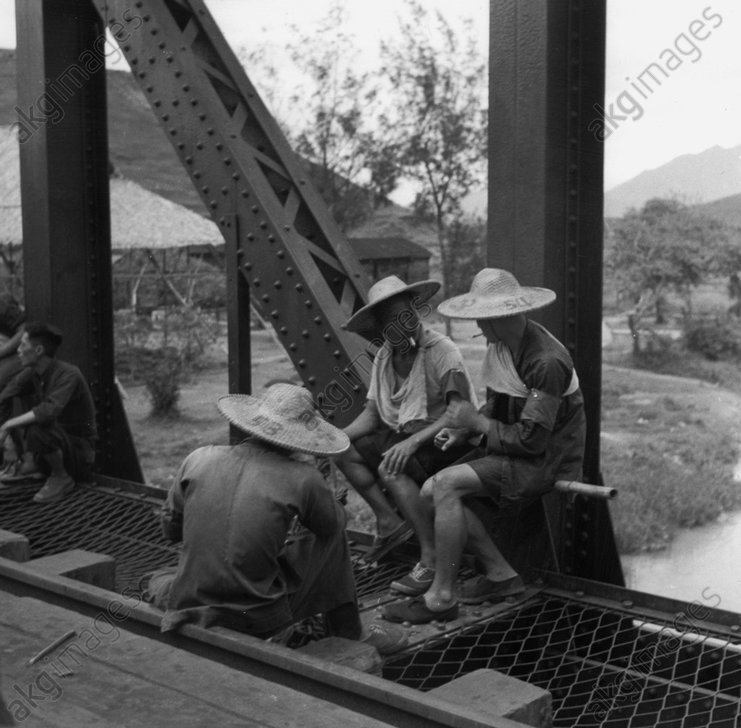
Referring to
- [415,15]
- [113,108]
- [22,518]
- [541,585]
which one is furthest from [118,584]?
[113,108]

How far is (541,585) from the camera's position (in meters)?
5.16

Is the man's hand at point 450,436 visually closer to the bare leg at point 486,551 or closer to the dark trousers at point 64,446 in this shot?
the bare leg at point 486,551

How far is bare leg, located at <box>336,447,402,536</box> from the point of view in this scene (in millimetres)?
5555

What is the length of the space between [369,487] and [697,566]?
24.4 ft

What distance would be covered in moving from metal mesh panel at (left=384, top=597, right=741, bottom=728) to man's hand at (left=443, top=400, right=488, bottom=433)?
2.62 feet

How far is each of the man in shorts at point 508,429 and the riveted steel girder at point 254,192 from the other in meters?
1.03

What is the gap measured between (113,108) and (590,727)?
18.4m

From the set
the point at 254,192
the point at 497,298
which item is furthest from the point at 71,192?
the point at 497,298

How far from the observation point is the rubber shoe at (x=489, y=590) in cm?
502

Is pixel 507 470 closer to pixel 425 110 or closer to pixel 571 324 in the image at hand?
pixel 571 324

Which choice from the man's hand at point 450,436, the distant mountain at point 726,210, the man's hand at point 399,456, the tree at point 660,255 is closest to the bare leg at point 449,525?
the man's hand at point 450,436

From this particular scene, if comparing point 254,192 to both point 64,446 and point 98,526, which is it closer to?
point 98,526

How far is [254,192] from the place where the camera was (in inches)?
240

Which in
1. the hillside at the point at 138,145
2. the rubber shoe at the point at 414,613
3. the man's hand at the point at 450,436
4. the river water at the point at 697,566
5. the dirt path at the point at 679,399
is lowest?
the river water at the point at 697,566
